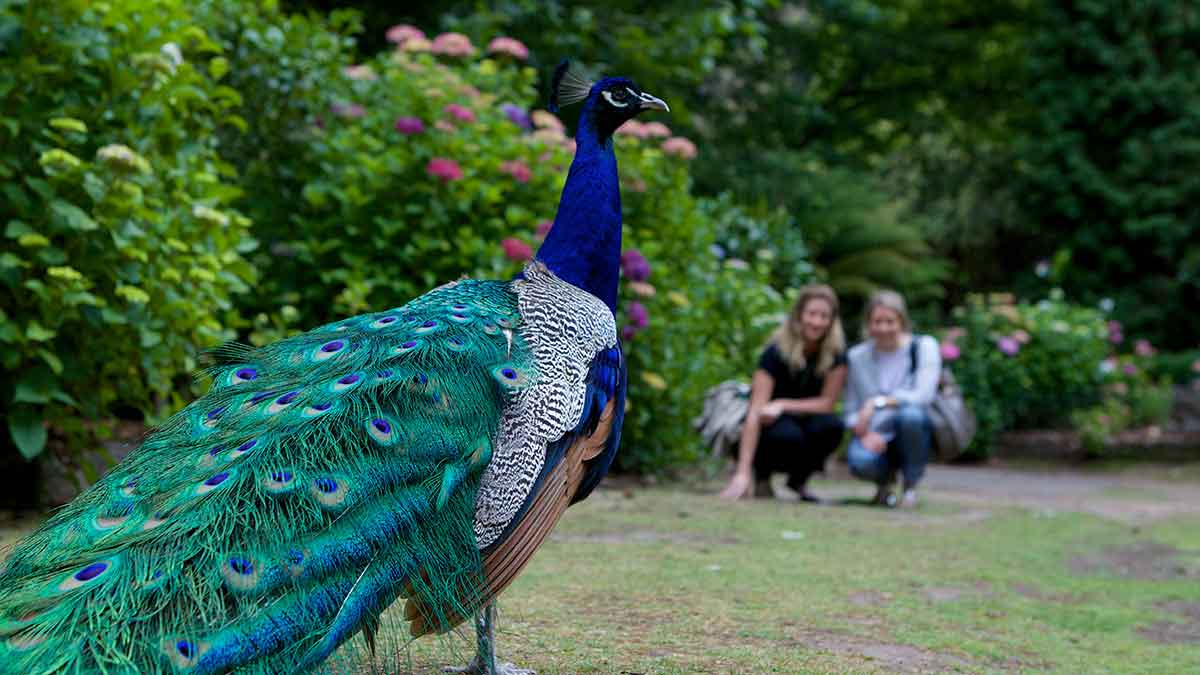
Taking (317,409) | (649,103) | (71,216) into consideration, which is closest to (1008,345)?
(649,103)

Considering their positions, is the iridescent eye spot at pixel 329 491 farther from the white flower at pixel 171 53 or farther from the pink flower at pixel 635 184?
the pink flower at pixel 635 184

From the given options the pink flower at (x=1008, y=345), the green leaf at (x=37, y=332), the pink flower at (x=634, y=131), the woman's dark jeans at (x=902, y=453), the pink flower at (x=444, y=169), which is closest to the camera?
the green leaf at (x=37, y=332)

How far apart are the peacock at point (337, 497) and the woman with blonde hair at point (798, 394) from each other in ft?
13.9

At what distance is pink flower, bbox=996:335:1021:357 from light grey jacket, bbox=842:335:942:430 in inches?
172

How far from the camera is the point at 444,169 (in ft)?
22.8

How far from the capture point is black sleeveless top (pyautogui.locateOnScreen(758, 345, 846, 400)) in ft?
26.0

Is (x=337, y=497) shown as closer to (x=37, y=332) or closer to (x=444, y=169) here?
(x=37, y=332)

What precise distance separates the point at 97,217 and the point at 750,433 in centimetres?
409

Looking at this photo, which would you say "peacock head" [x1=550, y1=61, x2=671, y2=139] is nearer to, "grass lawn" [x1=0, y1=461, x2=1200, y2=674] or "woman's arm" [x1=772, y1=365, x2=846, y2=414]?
"grass lawn" [x1=0, y1=461, x2=1200, y2=674]

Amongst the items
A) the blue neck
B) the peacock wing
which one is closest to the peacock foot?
the peacock wing

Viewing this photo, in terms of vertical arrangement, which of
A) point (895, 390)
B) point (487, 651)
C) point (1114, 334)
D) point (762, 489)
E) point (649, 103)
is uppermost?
point (649, 103)

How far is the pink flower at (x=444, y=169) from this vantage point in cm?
696

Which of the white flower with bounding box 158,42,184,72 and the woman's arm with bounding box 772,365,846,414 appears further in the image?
the woman's arm with bounding box 772,365,846,414

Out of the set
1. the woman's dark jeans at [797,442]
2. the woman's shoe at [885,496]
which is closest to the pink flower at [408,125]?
the woman's dark jeans at [797,442]
